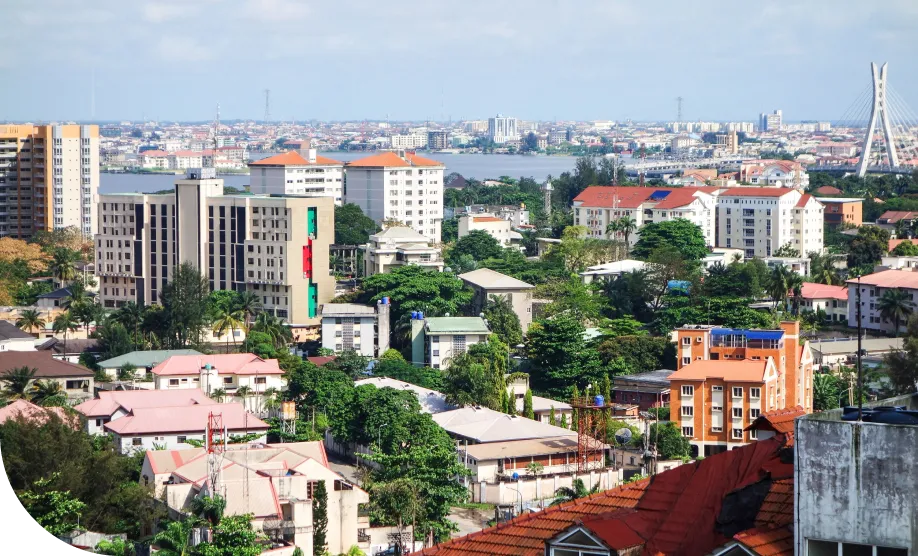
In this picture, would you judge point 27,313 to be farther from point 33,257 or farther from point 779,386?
point 779,386

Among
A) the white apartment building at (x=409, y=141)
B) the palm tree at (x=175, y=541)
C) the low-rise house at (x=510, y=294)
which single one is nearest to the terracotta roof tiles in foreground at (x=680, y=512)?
the palm tree at (x=175, y=541)

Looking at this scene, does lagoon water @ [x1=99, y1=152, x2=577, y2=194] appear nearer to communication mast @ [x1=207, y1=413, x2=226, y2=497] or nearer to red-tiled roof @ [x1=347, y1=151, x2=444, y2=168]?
red-tiled roof @ [x1=347, y1=151, x2=444, y2=168]

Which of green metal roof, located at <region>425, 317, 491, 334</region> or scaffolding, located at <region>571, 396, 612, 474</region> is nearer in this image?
scaffolding, located at <region>571, 396, 612, 474</region>

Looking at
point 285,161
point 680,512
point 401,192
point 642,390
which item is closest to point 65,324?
point 642,390

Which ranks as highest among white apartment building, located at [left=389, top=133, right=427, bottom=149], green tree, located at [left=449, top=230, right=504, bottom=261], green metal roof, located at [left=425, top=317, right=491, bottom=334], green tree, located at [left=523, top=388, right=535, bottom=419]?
white apartment building, located at [left=389, top=133, right=427, bottom=149]

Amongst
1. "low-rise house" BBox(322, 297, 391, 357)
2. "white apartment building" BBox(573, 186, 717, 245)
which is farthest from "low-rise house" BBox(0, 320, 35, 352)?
"white apartment building" BBox(573, 186, 717, 245)
